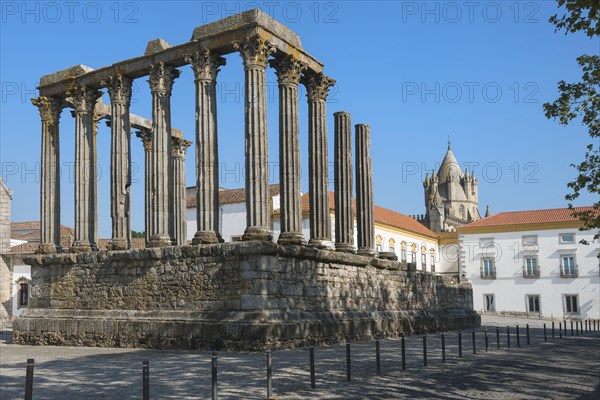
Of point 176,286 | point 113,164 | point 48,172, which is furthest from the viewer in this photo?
point 48,172

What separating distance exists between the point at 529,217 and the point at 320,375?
45.6 metres

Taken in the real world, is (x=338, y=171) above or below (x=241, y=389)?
above

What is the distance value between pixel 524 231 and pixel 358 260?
35.8m

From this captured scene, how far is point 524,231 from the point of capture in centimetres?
5222

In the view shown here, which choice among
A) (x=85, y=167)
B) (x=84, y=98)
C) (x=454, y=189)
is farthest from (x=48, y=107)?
(x=454, y=189)

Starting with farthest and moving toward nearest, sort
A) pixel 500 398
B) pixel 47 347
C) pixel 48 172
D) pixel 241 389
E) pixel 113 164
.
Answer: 1. pixel 48 172
2. pixel 113 164
3. pixel 47 347
4. pixel 241 389
5. pixel 500 398

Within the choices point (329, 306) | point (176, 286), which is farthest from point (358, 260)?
point (176, 286)

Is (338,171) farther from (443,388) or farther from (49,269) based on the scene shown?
(443,388)

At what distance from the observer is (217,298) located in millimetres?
16781

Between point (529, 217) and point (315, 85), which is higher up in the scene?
point (315, 85)

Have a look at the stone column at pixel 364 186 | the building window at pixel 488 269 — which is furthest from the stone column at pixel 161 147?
the building window at pixel 488 269

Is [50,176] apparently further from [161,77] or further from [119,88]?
[161,77]

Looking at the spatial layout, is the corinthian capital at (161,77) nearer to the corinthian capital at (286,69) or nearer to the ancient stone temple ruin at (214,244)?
the ancient stone temple ruin at (214,244)

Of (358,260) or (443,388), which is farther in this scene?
(358,260)
